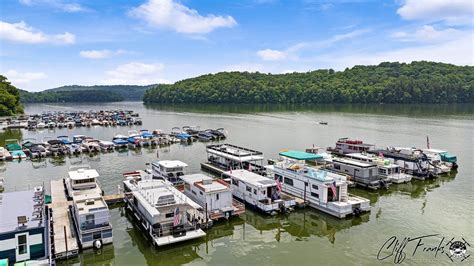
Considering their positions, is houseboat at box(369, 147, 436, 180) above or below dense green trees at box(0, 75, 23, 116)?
below

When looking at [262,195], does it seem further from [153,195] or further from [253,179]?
[153,195]

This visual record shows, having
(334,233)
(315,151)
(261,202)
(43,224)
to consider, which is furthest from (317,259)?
(315,151)

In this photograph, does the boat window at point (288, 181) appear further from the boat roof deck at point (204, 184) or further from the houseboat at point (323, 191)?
the boat roof deck at point (204, 184)

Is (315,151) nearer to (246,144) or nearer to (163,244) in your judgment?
(246,144)

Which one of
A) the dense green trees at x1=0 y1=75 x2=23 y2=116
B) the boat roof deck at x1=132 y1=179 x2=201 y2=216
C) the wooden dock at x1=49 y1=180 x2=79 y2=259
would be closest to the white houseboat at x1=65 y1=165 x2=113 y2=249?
the wooden dock at x1=49 y1=180 x2=79 y2=259

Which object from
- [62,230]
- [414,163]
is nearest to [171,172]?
[62,230]

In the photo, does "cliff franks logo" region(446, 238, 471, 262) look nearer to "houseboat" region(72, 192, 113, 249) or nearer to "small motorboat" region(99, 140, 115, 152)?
"houseboat" region(72, 192, 113, 249)
